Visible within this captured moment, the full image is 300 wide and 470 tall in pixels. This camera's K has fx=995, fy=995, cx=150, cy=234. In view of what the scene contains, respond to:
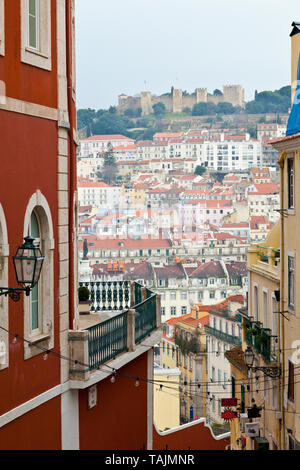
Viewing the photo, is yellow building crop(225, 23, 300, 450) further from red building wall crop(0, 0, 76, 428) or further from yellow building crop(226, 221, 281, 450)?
red building wall crop(0, 0, 76, 428)

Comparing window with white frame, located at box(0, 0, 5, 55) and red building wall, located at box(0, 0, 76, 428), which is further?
red building wall, located at box(0, 0, 76, 428)

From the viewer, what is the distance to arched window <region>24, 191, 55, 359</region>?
334 inches

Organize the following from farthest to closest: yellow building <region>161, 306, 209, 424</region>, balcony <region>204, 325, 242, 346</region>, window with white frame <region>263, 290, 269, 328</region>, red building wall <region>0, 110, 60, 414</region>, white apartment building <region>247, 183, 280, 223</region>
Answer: white apartment building <region>247, 183, 280, 223</region>
yellow building <region>161, 306, 209, 424</region>
balcony <region>204, 325, 242, 346</region>
window with white frame <region>263, 290, 269, 328</region>
red building wall <region>0, 110, 60, 414</region>

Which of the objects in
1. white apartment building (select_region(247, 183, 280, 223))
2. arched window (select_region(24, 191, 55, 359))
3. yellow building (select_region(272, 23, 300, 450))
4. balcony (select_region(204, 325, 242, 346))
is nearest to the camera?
arched window (select_region(24, 191, 55, 359))

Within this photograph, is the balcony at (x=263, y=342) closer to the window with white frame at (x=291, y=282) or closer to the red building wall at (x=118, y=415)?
the window with white frame at (x=291, y=282)

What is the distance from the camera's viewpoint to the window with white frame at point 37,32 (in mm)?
8195

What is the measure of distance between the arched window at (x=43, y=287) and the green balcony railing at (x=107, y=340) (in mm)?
714

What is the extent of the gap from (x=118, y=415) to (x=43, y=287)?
2567 mm

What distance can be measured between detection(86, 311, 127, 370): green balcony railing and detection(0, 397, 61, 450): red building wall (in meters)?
0.65

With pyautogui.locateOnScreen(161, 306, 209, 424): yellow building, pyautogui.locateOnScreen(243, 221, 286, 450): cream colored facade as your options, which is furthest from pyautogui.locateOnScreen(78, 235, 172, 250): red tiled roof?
pyautogui.locateOnScreen(243, 221, 286, 450): cream colored facade

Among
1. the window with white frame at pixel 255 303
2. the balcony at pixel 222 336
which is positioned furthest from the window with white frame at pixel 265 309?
the balcony at pixel 222 336

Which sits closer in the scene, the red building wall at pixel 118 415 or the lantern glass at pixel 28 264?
the lantern glass at pixel 28 264
